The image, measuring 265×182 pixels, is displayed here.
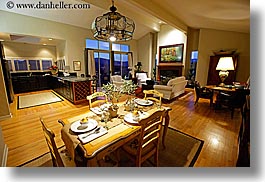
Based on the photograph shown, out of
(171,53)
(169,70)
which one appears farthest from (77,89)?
(171,53)

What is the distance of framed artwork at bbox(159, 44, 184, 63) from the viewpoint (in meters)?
7.54

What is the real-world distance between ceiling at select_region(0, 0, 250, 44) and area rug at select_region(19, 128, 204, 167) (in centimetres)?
258

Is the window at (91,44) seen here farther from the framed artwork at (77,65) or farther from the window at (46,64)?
the window at (46,64)

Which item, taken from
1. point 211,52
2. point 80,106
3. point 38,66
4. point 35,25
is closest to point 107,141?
point 80,106

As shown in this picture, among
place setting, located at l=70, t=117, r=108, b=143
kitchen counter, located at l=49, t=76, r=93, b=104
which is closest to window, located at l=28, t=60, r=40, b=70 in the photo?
kitchen counter, located at l=49, t=76, r=93, b=104

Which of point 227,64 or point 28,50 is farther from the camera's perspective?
point 28,50

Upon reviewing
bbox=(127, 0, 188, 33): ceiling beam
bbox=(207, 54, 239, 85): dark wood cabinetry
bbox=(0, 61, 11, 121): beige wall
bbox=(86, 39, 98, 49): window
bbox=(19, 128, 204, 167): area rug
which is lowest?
bbox=(19, 128, 204, 167): area rug

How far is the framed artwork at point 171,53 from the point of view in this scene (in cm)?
754

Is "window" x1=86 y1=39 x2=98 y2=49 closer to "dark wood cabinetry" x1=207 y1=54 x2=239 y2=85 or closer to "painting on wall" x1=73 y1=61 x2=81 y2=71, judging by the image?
"painting on wall" x1=73 y1=61 x2=81 y2=71

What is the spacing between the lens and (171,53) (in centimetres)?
792

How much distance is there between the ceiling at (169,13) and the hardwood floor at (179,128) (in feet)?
8.02

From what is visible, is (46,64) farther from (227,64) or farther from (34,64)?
(227,64)

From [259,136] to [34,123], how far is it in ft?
12.8

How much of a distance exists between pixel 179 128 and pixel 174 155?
942 mm
